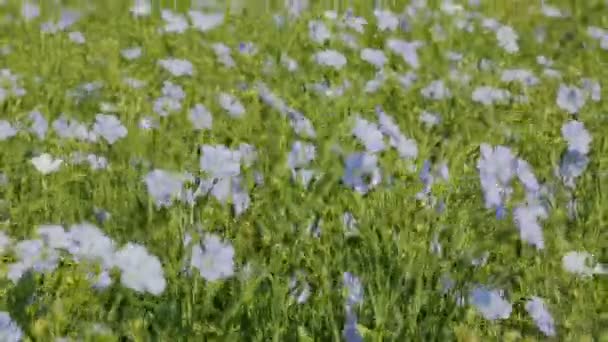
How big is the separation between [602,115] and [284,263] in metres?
1.64

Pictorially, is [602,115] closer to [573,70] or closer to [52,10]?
[573,70]

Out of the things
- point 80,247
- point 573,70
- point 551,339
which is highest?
point 573,70

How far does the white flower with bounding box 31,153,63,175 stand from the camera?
2.45 meters

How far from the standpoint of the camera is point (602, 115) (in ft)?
10.7

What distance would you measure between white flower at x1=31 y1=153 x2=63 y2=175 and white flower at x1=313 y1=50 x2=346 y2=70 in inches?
52.4

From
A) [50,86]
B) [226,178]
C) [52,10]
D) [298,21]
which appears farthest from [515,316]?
[52,10]

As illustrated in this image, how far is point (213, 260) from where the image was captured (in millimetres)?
1809

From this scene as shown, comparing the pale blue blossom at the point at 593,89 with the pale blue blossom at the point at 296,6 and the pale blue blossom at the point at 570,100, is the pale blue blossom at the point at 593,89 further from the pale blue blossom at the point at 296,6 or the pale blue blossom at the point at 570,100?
the pale blue blossom at the point at 296,6

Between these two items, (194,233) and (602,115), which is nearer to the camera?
(194,233)

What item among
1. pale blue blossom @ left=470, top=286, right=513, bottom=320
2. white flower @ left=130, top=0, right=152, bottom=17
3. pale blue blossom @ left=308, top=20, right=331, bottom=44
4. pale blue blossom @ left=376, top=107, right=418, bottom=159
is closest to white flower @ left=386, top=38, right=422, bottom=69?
pale blue blossom @ left=308, top=20, right=331, bottom=44

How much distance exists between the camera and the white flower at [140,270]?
171 centimetres

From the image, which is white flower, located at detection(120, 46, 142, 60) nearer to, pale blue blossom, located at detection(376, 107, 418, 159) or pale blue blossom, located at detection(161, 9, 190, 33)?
pale blue blossom, located at detection(161, 9, 190, 33)

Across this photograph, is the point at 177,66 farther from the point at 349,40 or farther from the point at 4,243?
the point at 4,243

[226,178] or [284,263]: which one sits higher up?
[226,178]
